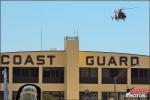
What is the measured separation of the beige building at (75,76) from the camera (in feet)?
306


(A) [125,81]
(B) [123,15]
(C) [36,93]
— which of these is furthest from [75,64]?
(C) [36,93]

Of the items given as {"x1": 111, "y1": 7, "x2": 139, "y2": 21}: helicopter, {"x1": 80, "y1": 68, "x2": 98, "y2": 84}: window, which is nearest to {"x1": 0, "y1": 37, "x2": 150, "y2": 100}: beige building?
{"x1": 80, "y1": 68, "x2": 98, "y2": 84}: window

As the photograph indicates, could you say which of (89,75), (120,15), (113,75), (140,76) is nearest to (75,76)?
(89,75)

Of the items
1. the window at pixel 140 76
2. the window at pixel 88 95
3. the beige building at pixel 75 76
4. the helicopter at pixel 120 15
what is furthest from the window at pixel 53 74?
the helicopter at pixel 120 15

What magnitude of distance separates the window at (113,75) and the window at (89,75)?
1.27 metres

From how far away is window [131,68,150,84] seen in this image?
312ft

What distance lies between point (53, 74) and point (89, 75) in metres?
5.68

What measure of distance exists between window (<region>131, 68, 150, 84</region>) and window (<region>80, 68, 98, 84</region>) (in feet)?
19.6

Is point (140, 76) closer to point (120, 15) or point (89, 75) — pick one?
point (89, 75)

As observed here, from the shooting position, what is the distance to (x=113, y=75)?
94.6m

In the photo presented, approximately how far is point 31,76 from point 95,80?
10.1 meters

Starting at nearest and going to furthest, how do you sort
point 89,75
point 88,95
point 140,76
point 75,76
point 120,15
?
1. point 120,15
2. point 75,76
3. point 89,75
4. point 88,95
5. point 140,76

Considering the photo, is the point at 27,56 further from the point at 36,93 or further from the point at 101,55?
the point at 36,93

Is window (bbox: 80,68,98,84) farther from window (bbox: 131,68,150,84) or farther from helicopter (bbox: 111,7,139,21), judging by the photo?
helicopter (bbox: 111,7,139,21)
